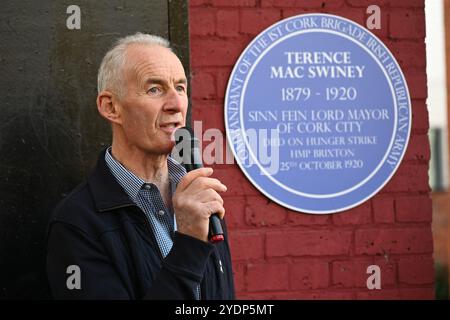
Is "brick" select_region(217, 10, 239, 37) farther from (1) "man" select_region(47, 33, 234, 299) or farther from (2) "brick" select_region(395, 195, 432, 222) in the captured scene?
(2) "brick" select_region(395, 195, 432, 222)

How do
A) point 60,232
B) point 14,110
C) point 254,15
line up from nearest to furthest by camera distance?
point 60,232, point 14,110, point 254,15

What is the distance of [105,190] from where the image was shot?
204cm

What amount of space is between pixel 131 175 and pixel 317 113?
2.94 feet

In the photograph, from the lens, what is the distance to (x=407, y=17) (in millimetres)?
2791

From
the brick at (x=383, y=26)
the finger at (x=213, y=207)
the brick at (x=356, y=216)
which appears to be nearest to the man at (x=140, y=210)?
the finger at (x=213, y=207)

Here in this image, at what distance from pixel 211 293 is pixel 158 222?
24cm

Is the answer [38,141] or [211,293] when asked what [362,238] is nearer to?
[211,293]

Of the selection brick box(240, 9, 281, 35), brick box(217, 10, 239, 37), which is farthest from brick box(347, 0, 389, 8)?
brick box(217, 10, 239, 37)

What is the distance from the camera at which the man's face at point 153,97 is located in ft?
6.66

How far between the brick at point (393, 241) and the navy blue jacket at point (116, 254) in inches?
33.2

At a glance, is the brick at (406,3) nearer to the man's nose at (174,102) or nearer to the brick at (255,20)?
the brick at (255,20)

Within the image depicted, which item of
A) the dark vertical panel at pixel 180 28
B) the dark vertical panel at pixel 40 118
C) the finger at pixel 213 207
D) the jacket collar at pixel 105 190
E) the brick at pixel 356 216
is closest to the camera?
the finger at pixel 213 207

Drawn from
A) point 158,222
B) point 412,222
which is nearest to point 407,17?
point 412,222

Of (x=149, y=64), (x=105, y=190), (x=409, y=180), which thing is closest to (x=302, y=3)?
(x=409, y=180)
